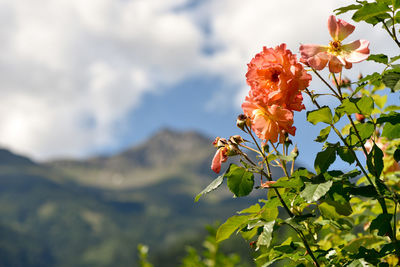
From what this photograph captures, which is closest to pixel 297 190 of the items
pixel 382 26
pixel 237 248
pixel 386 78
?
pixel 386 78

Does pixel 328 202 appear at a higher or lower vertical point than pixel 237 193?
lower

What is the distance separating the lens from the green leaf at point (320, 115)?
1.65m

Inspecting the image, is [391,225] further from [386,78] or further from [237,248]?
[237,248]

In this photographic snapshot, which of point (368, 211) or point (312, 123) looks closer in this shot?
point (312, 123)

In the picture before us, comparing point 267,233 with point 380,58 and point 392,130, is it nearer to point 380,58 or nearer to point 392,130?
point 392,130

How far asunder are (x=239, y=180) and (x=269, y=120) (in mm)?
283

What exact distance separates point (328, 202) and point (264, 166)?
0.31 meters

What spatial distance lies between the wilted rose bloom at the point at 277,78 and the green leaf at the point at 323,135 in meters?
0.14

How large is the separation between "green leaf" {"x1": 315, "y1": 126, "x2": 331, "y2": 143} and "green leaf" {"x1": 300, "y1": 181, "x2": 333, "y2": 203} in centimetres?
31

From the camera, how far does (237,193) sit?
1.71 meters

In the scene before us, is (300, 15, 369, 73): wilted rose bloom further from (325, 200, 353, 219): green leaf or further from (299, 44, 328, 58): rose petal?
(325, 200, 353, 219): green leaf

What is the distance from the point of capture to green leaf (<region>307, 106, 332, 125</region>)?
5.42ft

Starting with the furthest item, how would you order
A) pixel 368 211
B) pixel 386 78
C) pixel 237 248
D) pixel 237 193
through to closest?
pixel 237 248, pixel 368 211, pixel 237 193, pixel 386 78

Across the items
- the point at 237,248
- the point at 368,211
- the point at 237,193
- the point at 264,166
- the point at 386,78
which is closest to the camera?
the point at 386,78
